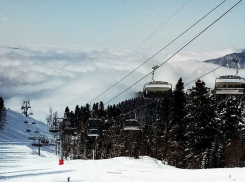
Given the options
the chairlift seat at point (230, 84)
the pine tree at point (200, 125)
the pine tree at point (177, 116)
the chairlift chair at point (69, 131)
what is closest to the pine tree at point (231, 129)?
the pine tree at point (200, 125)

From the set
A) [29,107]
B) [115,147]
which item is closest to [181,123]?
[115,147]

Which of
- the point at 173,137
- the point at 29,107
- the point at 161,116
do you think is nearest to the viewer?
the point at 173,137

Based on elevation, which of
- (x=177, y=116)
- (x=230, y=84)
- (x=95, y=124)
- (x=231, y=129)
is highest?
(x=177, y=116)

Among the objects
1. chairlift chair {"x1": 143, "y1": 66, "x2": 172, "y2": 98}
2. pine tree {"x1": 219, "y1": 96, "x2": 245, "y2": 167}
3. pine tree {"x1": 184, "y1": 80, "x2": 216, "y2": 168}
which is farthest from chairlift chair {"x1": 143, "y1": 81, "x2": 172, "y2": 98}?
pine tree {"x1": 219, "y1": 96, "x2": 245, "y2": 167}

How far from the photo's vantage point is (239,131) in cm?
5409

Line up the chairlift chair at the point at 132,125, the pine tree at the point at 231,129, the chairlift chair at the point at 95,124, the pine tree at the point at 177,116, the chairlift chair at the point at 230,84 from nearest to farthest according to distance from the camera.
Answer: the chairlift chair at the point at 230,84, the chairlift chair at the point at 132,125, the chairlift chair at the point at 95,124, the pine tree at the point at 231,129, the pine tree at the point at 177,116

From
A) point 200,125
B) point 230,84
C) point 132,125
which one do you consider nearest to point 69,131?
point 132,125

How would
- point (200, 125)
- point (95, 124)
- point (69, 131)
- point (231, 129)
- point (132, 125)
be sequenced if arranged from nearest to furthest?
point (132, 125) → point (95, 124) → point (200, 125) → point (231, 129) → point (69, 131)

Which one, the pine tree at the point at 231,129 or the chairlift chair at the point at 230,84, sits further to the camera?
the pine tree at the point at 231,129

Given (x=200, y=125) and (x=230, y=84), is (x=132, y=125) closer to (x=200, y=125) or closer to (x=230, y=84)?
(x=200, y=125)

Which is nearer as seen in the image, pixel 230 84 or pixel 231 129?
pixel 230 84

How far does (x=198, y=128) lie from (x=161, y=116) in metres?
20.6

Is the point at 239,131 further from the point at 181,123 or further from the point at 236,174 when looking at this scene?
the point at 236,174

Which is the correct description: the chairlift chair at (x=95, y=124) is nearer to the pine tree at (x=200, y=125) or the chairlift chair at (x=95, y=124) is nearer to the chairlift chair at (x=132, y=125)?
the chairlift chair at (x=132, y=125)
